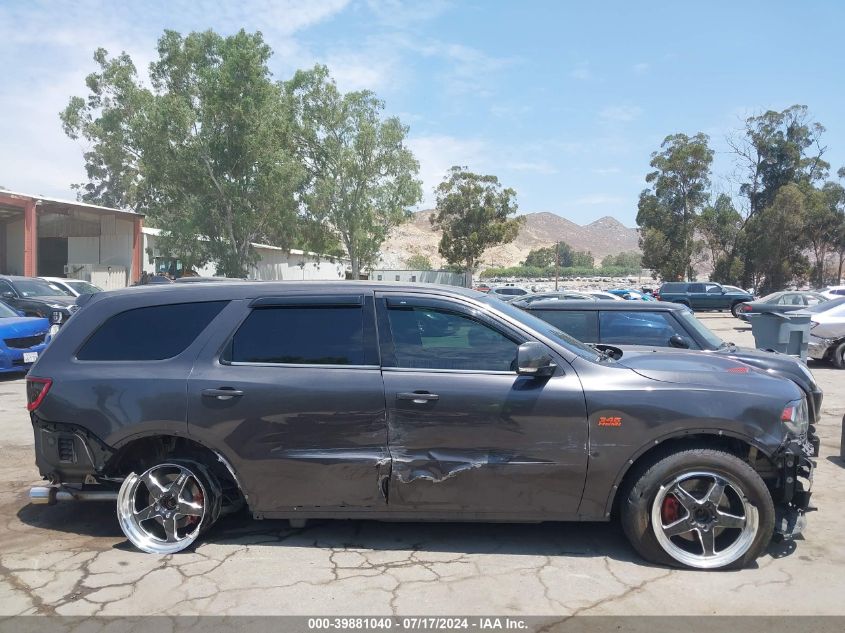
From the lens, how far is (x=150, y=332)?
187 inches

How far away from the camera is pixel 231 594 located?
3.95 m

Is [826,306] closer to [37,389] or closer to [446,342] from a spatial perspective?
[446,342]

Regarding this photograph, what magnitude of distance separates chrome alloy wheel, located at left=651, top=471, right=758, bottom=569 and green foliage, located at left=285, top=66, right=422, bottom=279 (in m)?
32.9

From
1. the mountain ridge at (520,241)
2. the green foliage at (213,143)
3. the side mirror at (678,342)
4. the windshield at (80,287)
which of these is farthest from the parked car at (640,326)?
the mountain ridge at (520,241)

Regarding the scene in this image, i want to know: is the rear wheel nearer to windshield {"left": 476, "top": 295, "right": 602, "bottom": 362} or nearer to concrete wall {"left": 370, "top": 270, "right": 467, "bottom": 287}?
windshield {"left": 476, "top": 295, "right": 602, "bottom": 362}

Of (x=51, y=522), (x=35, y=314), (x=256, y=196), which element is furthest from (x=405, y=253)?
(x=51, y=522)

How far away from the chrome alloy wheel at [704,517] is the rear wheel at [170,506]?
2.87m

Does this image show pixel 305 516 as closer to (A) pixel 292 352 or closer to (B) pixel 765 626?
(A) pixel 292 352

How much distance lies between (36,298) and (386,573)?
18.0 m

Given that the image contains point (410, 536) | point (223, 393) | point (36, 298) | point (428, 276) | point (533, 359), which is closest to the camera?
point (533, 359)

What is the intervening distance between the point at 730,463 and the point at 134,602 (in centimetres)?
357

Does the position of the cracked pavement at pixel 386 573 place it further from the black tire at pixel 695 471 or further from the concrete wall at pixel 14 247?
the concrete wall at pixel 14 247

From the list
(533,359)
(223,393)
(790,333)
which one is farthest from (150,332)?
(790,333)

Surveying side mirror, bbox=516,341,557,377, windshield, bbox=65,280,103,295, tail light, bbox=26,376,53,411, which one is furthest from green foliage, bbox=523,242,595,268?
tail light, bbox=26,376,53,411
